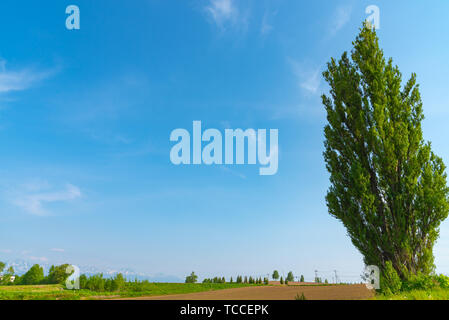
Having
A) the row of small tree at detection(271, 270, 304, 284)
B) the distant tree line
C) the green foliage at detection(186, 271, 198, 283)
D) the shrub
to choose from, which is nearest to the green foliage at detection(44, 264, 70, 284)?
the distant tree line

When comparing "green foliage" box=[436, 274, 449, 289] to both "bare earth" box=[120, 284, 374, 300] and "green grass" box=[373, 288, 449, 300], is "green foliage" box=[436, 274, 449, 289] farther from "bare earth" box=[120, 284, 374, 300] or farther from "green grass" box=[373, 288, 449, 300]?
"bare earth" box=[120, 284, 374, 300]

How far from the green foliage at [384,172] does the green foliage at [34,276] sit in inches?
1270

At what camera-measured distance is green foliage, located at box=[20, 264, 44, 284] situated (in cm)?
3045

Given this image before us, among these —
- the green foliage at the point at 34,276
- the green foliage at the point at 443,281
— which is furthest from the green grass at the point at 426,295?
the green foliage at the point at 34,276

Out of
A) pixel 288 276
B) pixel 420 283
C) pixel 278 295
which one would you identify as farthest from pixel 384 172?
pixel 288 276

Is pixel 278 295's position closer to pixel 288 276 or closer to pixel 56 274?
pixel 288 276

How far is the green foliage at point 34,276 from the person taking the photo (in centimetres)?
3045

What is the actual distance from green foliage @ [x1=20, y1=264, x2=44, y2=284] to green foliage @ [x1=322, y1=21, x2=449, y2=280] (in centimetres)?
3227

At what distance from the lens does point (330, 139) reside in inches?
602

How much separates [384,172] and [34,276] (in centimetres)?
3591
